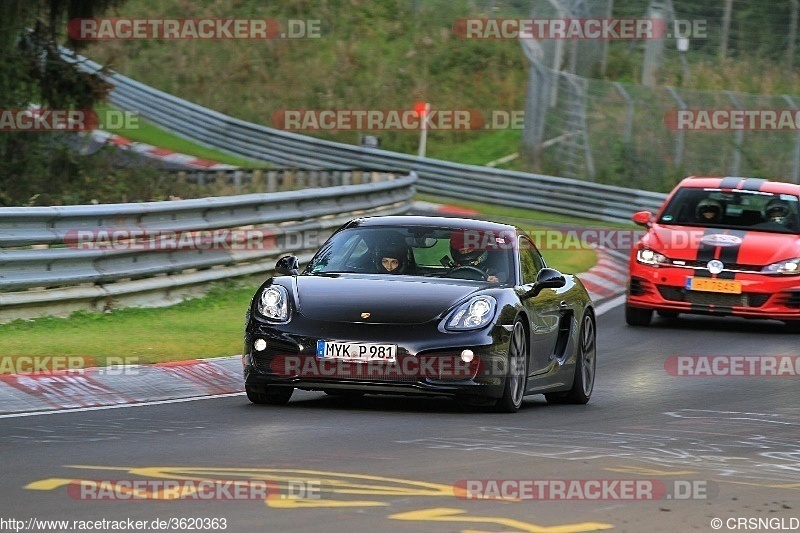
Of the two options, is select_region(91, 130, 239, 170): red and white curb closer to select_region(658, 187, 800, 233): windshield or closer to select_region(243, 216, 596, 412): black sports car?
select_region(658, 187, 800, 233): windshield

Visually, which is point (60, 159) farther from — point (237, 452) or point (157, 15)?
point (157, 15)

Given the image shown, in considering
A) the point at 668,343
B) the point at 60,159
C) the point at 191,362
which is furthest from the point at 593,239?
the point at 191,362

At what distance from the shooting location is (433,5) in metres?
49.8

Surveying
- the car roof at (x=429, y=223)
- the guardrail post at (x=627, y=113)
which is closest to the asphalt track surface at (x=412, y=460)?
the car roof at (x=429, y=223)

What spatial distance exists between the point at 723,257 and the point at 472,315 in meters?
7.41

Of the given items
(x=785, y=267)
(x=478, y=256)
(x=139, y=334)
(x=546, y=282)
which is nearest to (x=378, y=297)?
(x=478, y=256)

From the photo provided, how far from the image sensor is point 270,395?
412 inches

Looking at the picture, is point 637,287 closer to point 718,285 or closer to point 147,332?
point 718,285

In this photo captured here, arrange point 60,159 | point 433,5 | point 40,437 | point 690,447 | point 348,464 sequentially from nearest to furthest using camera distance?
point 348,464 → point 40,437 → point 690,447 → point 60,159 → point 433,5

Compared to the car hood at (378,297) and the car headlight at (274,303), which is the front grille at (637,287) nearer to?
the car hood at (378,297)

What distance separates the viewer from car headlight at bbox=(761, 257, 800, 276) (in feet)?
55.7

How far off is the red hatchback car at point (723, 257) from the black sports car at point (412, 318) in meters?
5.82

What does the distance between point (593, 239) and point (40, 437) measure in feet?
66.6

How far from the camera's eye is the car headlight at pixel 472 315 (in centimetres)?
1005
